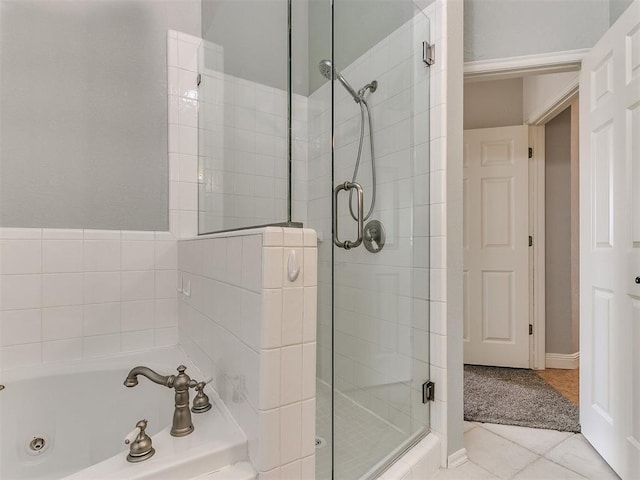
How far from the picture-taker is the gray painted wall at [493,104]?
2814mm

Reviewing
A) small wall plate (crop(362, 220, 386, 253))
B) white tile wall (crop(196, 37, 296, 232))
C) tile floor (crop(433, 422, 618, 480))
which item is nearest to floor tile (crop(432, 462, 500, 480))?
tile floor (crop(433, 422, 618, 480))

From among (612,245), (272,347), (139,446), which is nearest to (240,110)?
(272,347)

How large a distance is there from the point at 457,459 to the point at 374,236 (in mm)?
1043

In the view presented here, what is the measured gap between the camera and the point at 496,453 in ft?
5.22

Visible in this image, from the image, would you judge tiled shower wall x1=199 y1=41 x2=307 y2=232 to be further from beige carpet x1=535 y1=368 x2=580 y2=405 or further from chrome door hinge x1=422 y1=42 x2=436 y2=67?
beige carpet x1=535 y1=368 x2=580 y2=405

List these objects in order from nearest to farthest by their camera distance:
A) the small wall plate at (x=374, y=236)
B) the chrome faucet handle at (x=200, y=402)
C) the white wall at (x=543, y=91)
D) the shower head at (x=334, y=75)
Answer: the chrome faucet handle at (x=200, y=402) < the shower head at (x=334, y=75) < the small wall plate at (x=374, y=236) < the white wall at (x=543, y=91)

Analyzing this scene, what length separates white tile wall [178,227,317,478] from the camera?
0.83 m

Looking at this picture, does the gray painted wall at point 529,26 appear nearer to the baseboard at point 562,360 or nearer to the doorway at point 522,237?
the doorway at point 522,237

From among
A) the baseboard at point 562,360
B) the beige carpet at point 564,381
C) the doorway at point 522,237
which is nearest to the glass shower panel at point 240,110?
the doorway at point 522,237

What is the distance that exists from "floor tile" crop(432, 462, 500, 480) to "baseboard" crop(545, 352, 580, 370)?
168cm

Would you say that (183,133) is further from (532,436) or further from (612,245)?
(532,436)

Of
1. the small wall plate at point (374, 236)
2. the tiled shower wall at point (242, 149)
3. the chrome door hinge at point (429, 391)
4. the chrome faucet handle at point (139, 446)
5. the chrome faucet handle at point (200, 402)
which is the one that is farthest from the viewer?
the chrome door hinge at point (429, 391)

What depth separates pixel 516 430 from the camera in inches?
70.4

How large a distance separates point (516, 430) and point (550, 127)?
2.35 meters
